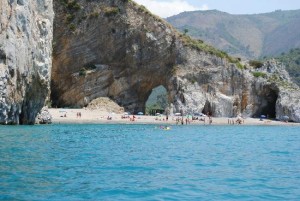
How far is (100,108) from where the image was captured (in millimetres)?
75938

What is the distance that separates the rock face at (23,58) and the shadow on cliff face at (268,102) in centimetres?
4536

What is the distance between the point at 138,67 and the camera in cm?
7931

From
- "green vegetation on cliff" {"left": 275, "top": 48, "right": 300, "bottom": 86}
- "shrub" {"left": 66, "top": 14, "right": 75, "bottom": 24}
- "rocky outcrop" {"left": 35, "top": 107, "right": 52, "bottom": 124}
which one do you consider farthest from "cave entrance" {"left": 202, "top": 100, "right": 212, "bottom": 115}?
"green vegetation on cliff" {"left": 275, "top": 48, "right": 300, "bottom": 86}

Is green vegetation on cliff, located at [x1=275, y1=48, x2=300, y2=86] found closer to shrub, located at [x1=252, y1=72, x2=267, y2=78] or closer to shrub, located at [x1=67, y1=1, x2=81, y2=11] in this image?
shrub, located at [x1=252, y1=72, x2=267, y2=78]

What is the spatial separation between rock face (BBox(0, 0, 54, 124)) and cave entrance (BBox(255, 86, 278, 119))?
45.6m

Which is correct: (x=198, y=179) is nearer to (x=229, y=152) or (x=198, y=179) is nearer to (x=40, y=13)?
(x=229, y=152)

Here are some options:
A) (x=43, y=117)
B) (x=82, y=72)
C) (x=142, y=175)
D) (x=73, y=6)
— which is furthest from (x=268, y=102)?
(x=142, y=175)

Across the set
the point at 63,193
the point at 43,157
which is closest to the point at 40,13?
the point at 43,157

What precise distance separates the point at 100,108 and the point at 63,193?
209 feet

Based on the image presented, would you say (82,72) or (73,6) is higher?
(73,6)

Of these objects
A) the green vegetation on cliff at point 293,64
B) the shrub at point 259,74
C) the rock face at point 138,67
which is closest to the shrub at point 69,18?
the rock face at point 138,67

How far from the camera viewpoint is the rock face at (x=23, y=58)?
1597 inches

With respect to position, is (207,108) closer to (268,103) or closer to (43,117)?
(268,103)

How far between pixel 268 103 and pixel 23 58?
5385 centimetres
